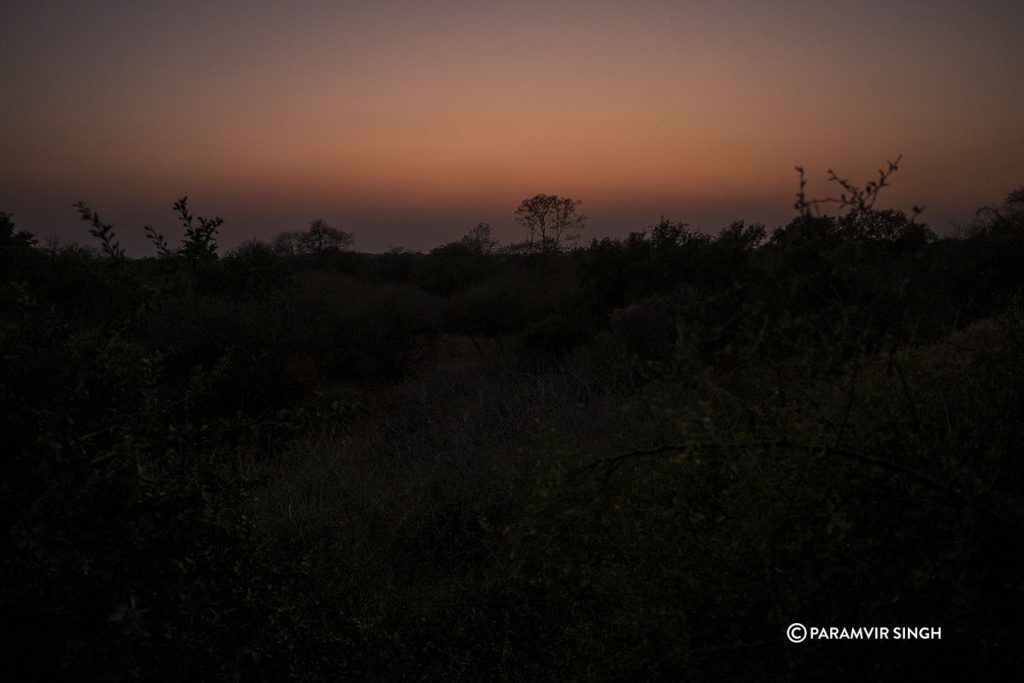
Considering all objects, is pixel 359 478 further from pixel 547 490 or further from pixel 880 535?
pixel 880 535

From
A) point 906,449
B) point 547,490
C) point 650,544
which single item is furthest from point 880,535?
point 547,490

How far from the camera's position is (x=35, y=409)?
248 centimetres

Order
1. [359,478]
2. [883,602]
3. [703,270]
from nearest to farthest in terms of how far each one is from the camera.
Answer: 1. [883,602]
2. [359,478]
3. [703,270]

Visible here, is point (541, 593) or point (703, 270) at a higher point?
point (703, 270)

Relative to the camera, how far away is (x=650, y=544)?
2873 millimetres

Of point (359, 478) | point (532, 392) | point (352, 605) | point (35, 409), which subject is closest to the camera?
point (35, 409)

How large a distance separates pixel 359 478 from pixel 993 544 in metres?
5.34

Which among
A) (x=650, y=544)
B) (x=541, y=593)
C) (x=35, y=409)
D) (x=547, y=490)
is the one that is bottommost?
(x=541, y=593)

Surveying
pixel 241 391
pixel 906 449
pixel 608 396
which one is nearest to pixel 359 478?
pixel 608 396

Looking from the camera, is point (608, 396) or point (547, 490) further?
point (608, 396)

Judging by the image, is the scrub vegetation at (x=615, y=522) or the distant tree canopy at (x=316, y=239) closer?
the scrub vegetation at (x=615, y=522)

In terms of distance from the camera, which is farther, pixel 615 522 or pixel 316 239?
pixel 316 239

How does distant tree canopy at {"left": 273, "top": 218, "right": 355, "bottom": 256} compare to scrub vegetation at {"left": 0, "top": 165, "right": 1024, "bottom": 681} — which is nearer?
scrub vegetation at {"left": 0, "top": 165, "right": 1024, "bottom": 681}

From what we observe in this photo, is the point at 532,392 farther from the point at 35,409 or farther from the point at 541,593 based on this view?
the point at 35,409
